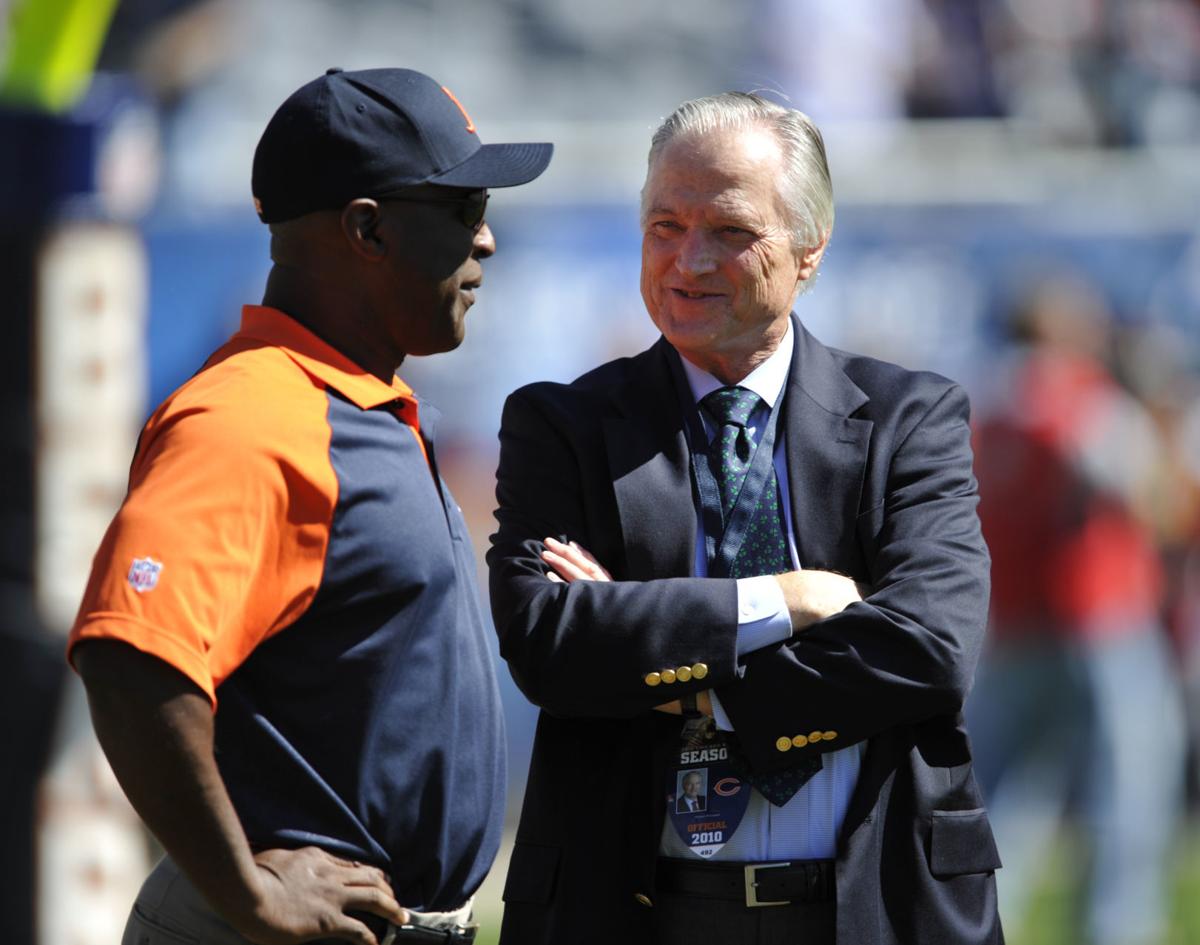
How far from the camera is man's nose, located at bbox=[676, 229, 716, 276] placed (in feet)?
8.44

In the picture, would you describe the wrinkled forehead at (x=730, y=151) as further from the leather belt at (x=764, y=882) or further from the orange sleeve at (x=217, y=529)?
the leather belt at (x=764, y=882)

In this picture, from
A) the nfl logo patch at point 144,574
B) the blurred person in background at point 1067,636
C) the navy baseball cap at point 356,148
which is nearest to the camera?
the nfl logo patch at point 144,574

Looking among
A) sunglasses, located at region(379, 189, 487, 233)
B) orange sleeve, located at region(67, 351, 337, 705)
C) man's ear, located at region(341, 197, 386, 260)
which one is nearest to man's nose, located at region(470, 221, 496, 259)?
sunglasses, located at region(379, 189, 487, 233)

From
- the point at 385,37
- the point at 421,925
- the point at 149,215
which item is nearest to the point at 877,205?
the point at 385,37

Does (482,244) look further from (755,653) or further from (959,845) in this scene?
(959,845)

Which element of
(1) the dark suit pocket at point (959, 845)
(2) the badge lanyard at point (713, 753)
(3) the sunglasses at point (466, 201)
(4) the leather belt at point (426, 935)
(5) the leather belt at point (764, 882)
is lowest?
(4) the leather belt at point (426, 935)

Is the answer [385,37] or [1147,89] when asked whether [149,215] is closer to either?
[385,37]

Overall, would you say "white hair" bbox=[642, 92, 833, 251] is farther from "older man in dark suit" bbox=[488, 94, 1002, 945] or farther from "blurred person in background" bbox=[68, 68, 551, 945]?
"blurred person in background" bbox=[68, 68, 551, 945]

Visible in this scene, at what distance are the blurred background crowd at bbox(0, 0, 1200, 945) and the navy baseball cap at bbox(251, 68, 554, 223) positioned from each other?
427cm

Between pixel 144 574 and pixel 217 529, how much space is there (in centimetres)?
10

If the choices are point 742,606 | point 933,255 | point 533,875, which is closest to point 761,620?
point 742,606

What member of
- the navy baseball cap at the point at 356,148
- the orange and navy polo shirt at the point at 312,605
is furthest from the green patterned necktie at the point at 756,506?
the navy baseball cap at the point at 356,148

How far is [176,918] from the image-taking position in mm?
2111

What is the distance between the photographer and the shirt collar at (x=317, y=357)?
2.16 metres
